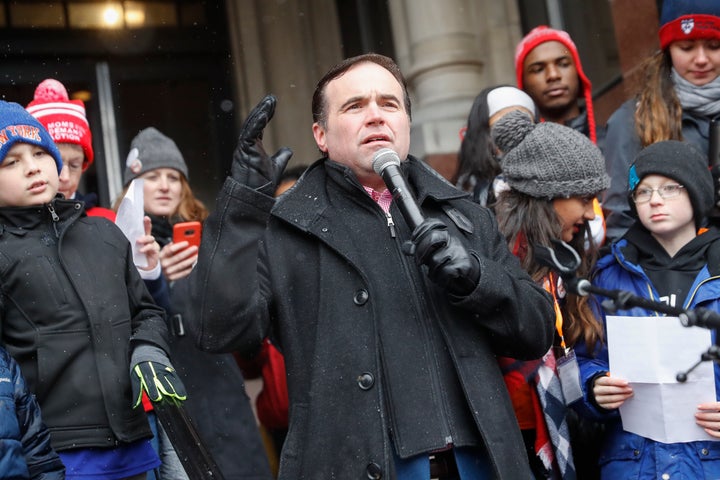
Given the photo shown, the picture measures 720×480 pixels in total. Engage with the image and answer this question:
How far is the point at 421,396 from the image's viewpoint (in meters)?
3.25

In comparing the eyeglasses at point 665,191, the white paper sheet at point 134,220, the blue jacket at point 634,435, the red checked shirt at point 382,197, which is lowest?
the blue jacket at point 634,435

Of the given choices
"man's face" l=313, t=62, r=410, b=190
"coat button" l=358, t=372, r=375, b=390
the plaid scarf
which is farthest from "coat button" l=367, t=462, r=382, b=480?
the plaid scarf

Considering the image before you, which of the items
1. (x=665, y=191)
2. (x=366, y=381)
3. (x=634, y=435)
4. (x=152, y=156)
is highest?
(x=152, y=156)

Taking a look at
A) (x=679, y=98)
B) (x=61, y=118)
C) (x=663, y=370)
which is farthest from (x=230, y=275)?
(x=679, y=98)

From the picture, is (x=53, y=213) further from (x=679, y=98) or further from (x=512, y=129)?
(x=679, y=98)

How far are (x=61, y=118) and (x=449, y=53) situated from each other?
4054mm

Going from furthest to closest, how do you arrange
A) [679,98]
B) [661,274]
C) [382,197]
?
[679,98] → [661,274] → [382,197]

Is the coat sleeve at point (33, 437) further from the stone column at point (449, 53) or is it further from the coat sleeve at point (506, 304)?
the stone column at point (449, 53)

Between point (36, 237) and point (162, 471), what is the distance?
45.0 inches

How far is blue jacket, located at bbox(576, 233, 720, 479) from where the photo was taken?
157 inches

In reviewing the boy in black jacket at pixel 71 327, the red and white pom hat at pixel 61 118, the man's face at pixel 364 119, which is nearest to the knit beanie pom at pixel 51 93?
the red and white pom hat at pixel 61 118

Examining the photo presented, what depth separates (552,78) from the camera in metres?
6.00

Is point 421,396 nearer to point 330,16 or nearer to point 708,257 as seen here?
point 708,257

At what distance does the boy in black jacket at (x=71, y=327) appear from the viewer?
3754 mm
